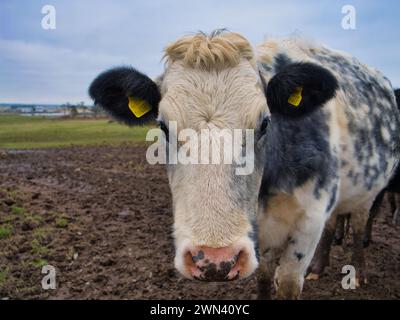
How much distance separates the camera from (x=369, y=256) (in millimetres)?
7164

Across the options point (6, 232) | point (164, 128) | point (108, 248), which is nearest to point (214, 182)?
point (164, 128)

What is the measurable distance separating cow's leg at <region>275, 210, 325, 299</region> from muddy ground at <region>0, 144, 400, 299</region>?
1.19m

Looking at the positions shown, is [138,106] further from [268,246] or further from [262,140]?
[268,246]

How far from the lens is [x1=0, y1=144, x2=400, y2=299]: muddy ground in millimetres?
5676

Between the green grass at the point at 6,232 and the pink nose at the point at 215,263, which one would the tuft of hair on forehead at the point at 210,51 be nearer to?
the pink nose at the point at 215,263

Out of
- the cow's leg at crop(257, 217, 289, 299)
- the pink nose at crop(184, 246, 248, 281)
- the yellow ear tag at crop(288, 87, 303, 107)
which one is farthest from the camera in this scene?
the cow's leg at crop(257, 217, 289, 299)

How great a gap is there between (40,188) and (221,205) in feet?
30.0

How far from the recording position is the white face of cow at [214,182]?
2682 millimetres

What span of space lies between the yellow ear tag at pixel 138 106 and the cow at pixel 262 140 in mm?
16

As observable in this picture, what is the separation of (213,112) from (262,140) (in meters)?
0.54

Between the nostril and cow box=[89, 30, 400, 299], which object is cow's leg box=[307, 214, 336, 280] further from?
the nostril

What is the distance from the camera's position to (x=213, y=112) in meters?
3.09

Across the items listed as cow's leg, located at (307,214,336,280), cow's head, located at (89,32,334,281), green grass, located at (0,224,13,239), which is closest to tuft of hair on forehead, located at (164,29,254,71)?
cow's head, located at (89,32,334,281)

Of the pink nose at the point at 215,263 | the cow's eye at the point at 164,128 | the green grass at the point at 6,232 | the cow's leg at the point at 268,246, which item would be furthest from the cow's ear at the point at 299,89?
the green grass at the point at 6,232
